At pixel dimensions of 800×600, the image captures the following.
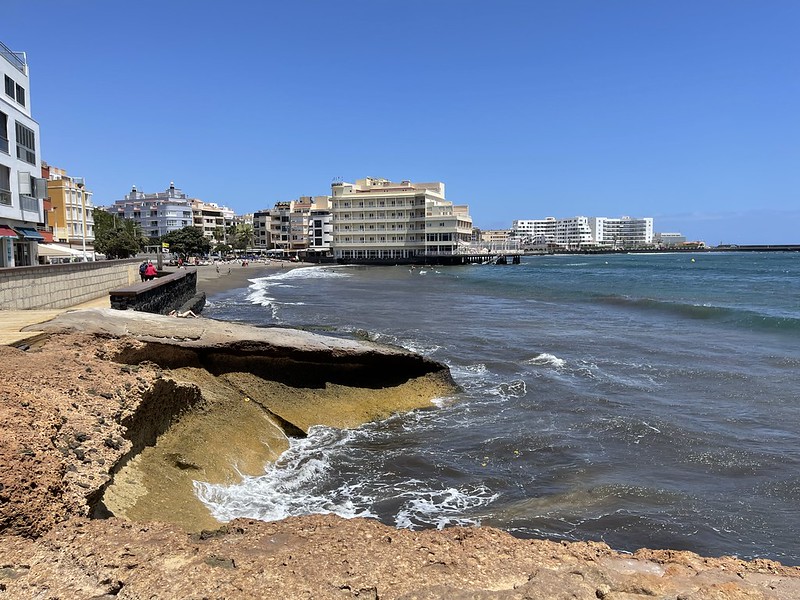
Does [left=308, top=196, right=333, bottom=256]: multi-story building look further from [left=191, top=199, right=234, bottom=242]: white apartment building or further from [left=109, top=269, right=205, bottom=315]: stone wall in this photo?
[left=109, top=269, right=205, bottom=315]: stone wall

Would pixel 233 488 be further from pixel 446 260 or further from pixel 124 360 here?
pixel 446 260

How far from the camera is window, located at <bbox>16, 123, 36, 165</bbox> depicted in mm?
25766

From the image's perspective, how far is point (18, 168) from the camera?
1003 inches

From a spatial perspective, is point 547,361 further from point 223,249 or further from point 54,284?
point 223,249

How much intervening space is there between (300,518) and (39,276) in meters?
14.2

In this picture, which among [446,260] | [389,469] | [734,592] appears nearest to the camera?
[734,592]

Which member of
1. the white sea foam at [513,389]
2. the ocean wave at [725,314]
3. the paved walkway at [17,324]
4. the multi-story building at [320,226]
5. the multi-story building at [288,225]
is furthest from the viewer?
the multi-story building at [288,225]

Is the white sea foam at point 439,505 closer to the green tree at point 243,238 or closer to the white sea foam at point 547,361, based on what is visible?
the white sea foam at point 547,361

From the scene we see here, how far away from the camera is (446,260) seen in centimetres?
10750

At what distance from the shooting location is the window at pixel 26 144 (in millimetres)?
25766

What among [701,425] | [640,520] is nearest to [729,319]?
[701,425]

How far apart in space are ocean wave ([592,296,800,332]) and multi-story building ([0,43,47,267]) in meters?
31.4

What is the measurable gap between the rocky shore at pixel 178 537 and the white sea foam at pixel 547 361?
9.70 meters

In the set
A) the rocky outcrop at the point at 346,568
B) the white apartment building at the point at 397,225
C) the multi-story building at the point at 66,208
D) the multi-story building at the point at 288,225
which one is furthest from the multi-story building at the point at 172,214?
the rocky outcrop at the point at 346,568
